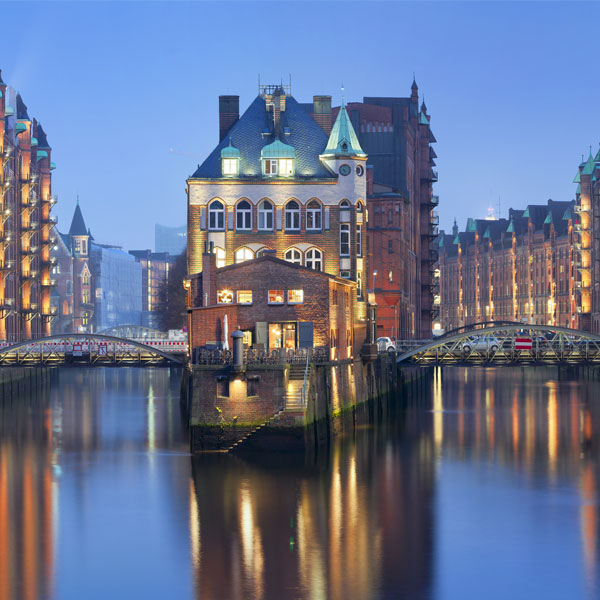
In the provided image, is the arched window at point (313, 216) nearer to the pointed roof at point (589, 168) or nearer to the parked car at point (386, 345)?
the parked car at point (386, 345)

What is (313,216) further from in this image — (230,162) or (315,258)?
(230,162)

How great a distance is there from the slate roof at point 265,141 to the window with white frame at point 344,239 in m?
3.76

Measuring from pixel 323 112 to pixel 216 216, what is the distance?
549 inches

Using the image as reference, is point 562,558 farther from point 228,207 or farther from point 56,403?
point 56,403

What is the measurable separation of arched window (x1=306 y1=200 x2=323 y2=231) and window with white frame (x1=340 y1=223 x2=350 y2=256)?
169cm

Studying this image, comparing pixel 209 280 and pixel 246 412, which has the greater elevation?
pixel 209 280

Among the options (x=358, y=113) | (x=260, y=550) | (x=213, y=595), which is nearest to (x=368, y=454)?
(x=260, y=550)

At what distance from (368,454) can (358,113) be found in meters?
70.4

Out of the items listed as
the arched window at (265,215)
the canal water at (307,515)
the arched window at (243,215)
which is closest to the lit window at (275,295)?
the canal water at (307,515)

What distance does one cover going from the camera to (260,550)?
44281 mm

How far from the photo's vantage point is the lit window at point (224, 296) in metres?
70.2

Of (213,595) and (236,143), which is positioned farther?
(236,143)

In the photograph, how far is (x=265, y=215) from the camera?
8656 centimetres

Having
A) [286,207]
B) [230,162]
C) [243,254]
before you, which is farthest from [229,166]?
[243,254]
